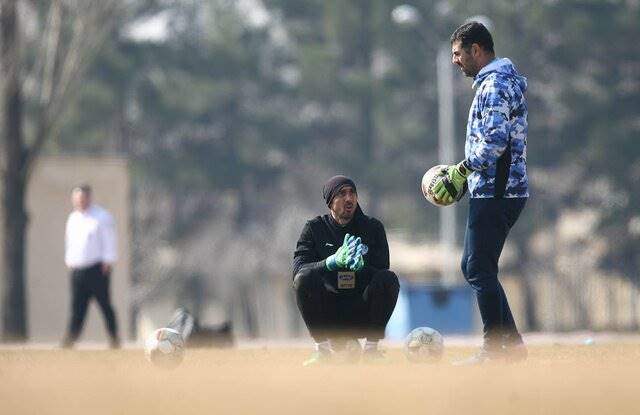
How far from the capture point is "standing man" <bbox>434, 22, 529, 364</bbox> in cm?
1049

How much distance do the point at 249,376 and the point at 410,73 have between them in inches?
1732

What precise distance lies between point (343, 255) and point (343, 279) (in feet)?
0.87

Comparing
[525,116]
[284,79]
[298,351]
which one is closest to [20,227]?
[298,351]

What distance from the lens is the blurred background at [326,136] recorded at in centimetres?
4978

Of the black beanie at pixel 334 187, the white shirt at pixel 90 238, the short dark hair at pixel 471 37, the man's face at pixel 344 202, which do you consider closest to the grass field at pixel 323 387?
the man's face at pixel 344 202

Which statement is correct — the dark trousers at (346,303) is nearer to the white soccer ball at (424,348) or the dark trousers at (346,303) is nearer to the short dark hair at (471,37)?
the white soccer ball at (424,348)

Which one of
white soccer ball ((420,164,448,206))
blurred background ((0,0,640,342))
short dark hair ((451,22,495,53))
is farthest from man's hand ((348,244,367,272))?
blurred background ((0,0,640,342))

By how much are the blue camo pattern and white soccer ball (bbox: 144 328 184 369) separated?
216 centimetres

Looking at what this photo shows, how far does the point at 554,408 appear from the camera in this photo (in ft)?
25.0

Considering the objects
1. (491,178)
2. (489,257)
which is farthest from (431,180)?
(489,257)

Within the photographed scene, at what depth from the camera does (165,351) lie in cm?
1102

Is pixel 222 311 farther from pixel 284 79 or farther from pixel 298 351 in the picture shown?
pixel 298 351

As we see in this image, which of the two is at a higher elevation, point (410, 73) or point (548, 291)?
point (410, 73)

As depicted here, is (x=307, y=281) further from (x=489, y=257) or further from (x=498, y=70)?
(x=498, y=70)
